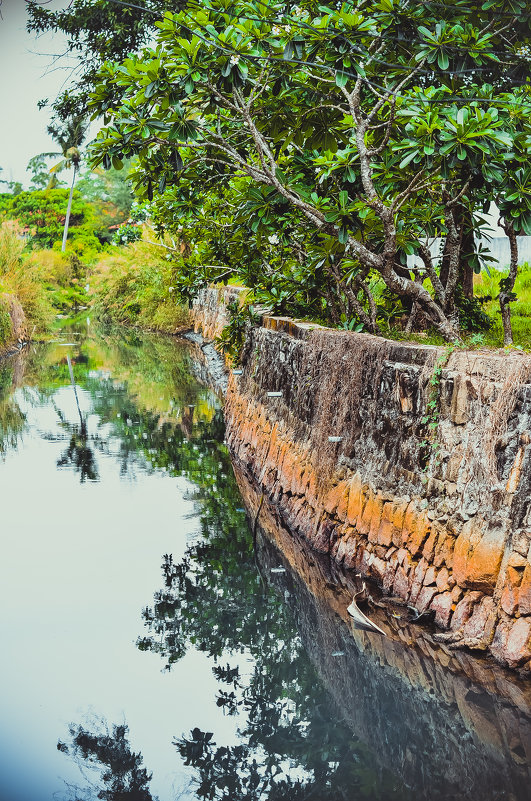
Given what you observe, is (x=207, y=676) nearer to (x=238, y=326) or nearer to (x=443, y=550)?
(x=443, y=550)

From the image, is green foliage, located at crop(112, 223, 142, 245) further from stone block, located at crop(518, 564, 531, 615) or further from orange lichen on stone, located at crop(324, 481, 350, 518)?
→ stone block, located at crop(518, 564, 531, 615)

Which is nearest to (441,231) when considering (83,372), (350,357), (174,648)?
(350,357)

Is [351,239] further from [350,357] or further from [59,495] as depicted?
[59,495]

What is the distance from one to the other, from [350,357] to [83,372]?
19.3 metres

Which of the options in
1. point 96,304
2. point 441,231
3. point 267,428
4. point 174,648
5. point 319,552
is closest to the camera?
point 174,648

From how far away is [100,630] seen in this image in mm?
8742

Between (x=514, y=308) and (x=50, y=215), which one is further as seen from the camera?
(x=50, y=215)

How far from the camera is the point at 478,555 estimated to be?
23.0ft

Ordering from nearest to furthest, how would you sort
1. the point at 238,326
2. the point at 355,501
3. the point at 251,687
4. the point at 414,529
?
the point at 251,687
the point at 414,529
the point at 355,501
the point at 238,326

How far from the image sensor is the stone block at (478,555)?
270 inches

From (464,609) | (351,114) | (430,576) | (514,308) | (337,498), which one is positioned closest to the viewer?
(464,609)

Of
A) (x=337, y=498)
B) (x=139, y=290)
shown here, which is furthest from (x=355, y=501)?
(x=139, y=290)

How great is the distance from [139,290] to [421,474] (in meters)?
34.8

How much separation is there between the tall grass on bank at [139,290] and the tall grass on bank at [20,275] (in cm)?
458
